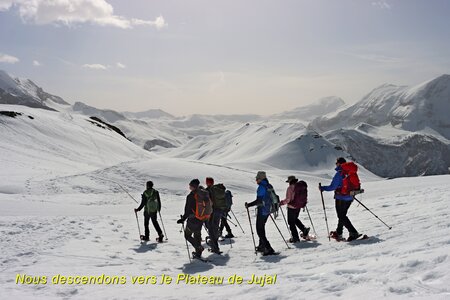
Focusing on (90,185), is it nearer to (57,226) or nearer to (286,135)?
(57,226)

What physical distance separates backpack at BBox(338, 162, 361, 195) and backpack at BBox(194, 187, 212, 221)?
13.4 ft

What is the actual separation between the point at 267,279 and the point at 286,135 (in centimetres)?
13671

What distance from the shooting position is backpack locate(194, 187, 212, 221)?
1109cm

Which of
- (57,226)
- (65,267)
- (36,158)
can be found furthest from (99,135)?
(65,267)

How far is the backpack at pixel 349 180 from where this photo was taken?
11703mm

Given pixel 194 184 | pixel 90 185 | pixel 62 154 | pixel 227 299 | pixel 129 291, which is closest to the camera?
pixel 227 299

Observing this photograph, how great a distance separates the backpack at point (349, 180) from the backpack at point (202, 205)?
13.4 ft

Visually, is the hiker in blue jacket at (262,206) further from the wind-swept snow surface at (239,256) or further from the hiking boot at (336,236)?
the hiking boot at (336,236)

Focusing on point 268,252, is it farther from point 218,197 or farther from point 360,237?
point 360,237

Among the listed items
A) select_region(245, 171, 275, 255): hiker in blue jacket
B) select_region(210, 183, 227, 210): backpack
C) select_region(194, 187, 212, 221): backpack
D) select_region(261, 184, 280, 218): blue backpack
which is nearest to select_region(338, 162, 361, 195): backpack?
select_region(261, 184, 280, 218): blue backpack

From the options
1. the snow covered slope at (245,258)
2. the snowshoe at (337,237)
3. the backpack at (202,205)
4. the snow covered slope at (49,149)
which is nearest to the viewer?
the snow covered slope at (245,258)

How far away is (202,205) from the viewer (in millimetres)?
11125

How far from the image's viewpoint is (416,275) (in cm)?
640

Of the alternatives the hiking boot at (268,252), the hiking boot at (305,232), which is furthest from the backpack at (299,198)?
the hiking boot at (268,252)
